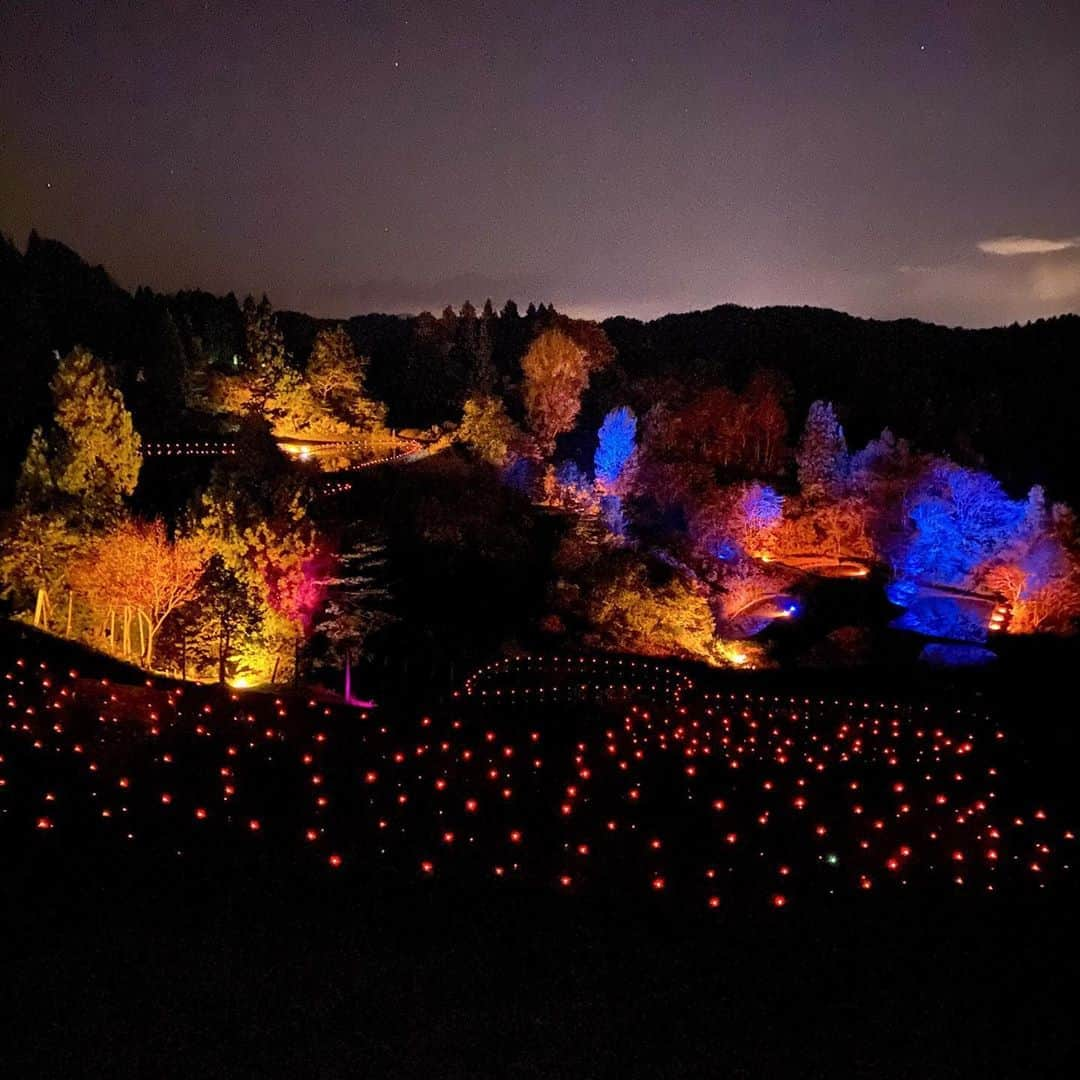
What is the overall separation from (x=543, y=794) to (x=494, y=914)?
323 centimetres

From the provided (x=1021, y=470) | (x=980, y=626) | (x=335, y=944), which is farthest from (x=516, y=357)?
(x=335, y=944)

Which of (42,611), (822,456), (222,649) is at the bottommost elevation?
(222,649)

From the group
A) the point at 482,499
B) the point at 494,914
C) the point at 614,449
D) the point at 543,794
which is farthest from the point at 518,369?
the point at 494,914

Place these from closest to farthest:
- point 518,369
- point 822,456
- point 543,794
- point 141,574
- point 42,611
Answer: point 543,794
point 141,574
point 42,611
point 822,456
point 518,369

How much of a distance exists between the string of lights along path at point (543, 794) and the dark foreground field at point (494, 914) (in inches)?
2.1

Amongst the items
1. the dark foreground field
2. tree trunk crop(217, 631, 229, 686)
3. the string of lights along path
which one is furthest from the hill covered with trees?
the dark foreground field

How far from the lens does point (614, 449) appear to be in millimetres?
36594

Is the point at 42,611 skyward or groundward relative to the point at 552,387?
groundward

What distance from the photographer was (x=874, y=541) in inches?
1399

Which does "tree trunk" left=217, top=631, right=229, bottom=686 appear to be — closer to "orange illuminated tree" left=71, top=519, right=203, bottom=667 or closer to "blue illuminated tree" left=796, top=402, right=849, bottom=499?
"orange illuminated tree" left=71, top=519, right=203, bottom=667

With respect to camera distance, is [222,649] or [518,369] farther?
[518,369]

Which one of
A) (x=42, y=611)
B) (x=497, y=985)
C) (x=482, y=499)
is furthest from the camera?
(x=482, y=499)

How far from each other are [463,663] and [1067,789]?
47.4 feet

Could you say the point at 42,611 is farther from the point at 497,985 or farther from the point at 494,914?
the point at 497,985
